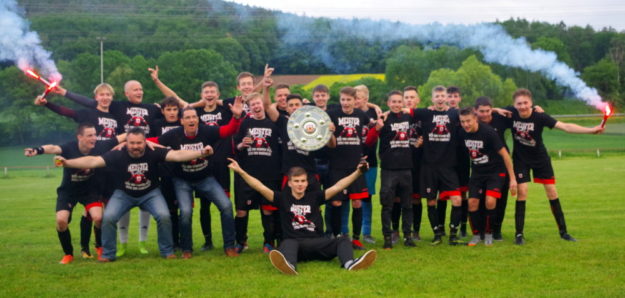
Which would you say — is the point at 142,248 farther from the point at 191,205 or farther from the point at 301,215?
the point at 301,215

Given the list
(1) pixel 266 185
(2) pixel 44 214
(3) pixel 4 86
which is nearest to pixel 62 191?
(1) pixel 266 185

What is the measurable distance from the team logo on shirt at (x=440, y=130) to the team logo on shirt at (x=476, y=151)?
0.35m

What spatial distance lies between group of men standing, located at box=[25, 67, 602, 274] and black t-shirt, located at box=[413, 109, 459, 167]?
0.06ft

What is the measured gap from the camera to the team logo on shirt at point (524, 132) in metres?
11.4

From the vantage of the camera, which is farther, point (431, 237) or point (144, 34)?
point (144, 34)

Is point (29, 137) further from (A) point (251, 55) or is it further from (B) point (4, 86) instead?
(A) point (251, 55)

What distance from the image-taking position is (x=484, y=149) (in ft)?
36.6

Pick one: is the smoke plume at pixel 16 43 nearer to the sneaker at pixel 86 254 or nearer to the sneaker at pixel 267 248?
the sneaker at pixel 86 254

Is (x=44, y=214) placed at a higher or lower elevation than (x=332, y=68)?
lower

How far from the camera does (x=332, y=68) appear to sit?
5603 centimetres

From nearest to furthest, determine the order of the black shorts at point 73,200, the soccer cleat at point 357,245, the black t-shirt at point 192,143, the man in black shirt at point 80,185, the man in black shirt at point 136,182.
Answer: the man in black shirt at point 136,182 → the man in black shirt at point 80,185 → the black shorts at point 73,200 → the black t-shirt at point 192,143 → the soccer cleat at point 357,245

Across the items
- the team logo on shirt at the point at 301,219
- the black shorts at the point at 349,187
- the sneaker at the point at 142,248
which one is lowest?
the sneaker at the point at 142,248

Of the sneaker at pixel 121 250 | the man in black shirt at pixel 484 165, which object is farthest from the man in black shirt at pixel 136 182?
the man in black shirt at pixel 484 165

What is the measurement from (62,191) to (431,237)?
6.41 meters
